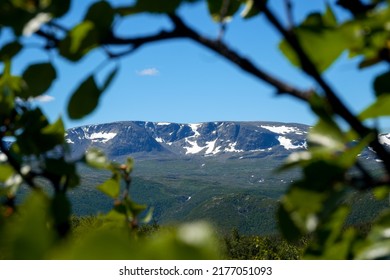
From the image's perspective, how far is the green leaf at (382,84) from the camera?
94 centimetres

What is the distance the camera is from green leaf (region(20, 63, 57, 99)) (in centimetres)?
106

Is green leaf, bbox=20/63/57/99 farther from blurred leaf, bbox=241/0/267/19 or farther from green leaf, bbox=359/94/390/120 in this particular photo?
green leaf, bbox=359/94/390/120

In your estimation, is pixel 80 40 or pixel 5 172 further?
pixel 5 172

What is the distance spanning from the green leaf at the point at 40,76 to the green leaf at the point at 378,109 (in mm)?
699

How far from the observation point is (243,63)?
91 centimetres

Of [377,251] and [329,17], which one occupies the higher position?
[329,17]

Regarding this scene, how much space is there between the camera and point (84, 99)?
38.1 inches

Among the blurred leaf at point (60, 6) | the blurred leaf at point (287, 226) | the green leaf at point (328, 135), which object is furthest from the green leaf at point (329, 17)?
the blurred leaf at point (60, 6)

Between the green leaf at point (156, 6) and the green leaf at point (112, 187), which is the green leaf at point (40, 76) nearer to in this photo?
the green leaf at point (156, 6)

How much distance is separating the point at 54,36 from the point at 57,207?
402 mm

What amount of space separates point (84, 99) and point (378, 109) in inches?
23.6

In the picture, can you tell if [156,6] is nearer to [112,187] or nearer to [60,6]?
[60,6]

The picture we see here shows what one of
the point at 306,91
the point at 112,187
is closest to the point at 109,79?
the point at 306,91

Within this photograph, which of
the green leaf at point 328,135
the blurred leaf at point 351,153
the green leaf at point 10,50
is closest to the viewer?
the blurred leaf at point 351,153
